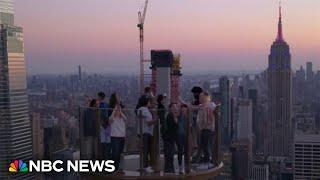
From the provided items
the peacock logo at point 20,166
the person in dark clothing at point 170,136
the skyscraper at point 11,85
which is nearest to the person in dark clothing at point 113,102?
the person in dark clothing at point 170,136

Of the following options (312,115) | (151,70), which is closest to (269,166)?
(312,115)

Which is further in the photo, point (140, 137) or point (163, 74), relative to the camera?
point (163, 74)

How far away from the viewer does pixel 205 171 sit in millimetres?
6613

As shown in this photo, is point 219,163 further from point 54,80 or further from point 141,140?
point 54,80

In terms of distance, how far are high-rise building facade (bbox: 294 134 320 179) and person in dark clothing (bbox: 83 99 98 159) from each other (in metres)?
55.4

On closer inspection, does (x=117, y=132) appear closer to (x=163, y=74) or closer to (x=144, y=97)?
(x=144, y=97)

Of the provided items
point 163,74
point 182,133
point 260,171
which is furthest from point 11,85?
point 182,133

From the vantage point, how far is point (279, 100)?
89.5 meters

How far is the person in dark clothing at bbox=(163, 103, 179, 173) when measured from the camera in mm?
6359

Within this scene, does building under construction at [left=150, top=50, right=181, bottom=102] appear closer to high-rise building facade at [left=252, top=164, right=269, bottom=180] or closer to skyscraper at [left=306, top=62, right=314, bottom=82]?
high-rise building facade at [left=252, top=164, right=269, bottom=180]

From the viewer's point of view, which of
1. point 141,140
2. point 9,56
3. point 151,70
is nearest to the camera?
point 141,140

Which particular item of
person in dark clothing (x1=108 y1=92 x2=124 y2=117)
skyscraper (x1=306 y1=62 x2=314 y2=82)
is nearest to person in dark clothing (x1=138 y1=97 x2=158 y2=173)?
person in dark clothing (x1=108 y1=92 x2=124 y2=117)

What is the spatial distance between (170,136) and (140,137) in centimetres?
38

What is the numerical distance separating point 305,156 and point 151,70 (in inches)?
2023
